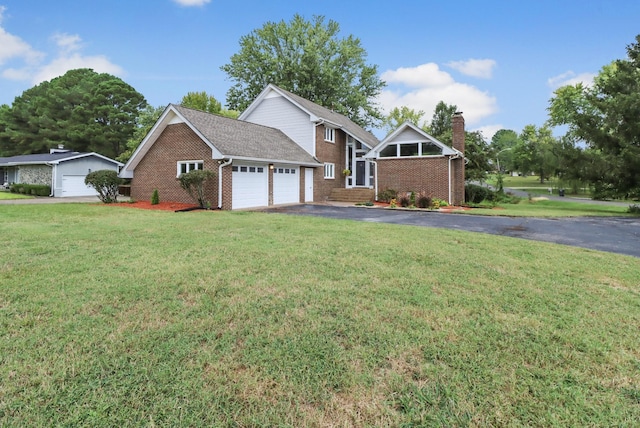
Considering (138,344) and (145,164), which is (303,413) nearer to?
(138,344)

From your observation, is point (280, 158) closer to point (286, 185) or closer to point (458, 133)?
point (286, 185)

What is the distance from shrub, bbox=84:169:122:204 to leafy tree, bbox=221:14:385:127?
24530 mm

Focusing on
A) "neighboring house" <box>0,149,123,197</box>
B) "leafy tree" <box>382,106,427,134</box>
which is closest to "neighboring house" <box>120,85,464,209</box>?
"neighboring house" <box>0,149,123,197</box>

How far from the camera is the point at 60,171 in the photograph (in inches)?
1036

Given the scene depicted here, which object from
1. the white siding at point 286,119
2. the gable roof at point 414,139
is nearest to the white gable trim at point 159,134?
the white siding at point 286,119

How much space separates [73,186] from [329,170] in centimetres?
2088

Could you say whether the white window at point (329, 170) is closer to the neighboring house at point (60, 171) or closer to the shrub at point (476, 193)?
the shrub at point (476, 193)

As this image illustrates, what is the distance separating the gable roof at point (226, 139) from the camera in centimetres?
1560

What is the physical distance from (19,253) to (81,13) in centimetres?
1831

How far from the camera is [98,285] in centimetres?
444

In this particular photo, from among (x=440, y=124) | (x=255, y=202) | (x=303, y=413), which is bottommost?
(x=303, y=413)

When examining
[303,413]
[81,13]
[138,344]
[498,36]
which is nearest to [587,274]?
[303,413]

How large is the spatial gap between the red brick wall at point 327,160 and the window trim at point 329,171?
0.22 meters

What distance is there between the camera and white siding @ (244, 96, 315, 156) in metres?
22.9
